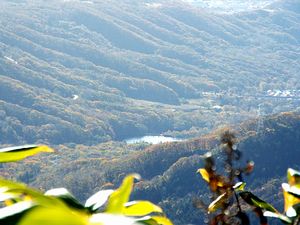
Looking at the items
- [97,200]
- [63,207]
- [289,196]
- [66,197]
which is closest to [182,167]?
[289,196]

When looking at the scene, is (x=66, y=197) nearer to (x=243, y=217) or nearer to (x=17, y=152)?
(x=17, y=152)

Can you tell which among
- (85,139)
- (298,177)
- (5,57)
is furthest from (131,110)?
(298,177)

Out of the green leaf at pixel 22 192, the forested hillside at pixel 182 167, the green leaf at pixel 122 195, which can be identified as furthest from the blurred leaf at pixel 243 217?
the forested hillside at pixel 182 167

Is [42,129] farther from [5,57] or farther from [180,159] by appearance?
[180,159]

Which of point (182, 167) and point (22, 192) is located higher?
point (22, 192)

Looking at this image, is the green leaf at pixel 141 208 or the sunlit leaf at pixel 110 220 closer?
the sunlit leaf at pixel 110 220

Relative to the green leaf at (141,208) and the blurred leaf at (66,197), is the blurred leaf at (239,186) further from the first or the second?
the blurred leaf at (66,197)

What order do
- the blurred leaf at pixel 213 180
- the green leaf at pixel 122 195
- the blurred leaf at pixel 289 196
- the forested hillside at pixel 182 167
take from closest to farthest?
the green leaf at pixel 122 195
the blurred leaf at pixel 289 196
the blurred leaf at pixel 213 180
the forested hillside at pixel 182 167
